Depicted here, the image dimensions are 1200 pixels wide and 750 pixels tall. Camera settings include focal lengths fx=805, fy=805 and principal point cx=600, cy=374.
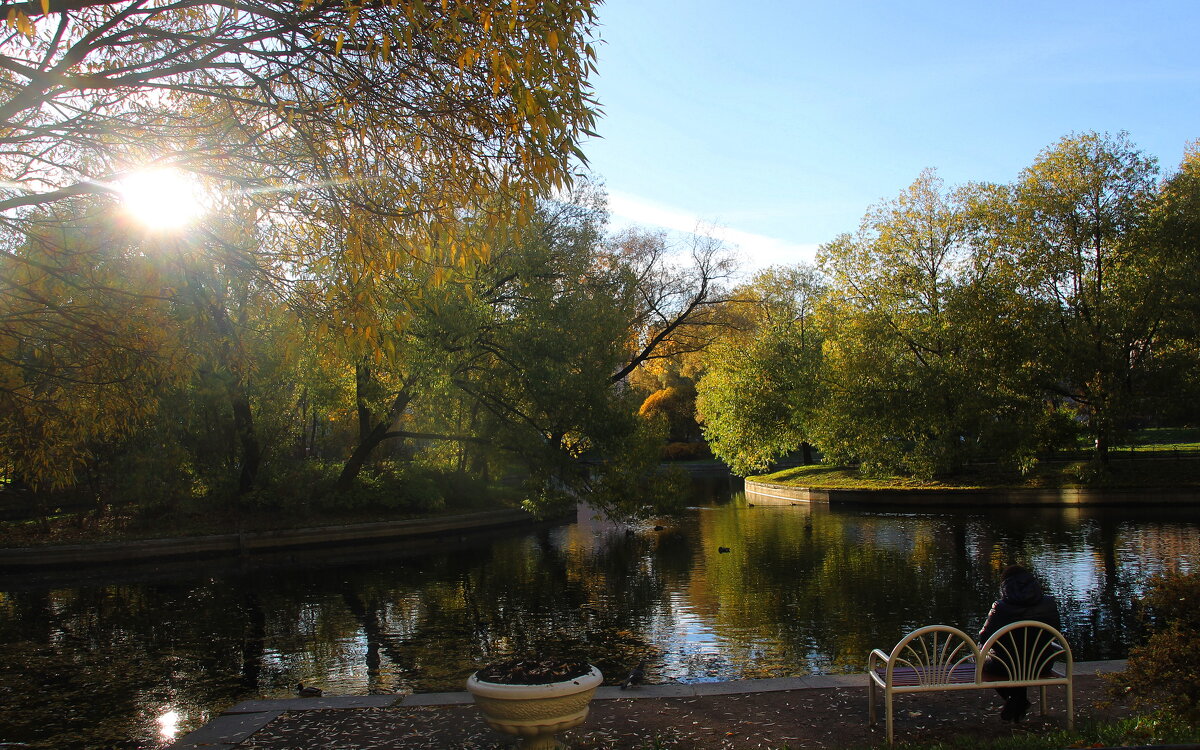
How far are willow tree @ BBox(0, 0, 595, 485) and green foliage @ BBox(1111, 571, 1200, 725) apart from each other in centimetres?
487

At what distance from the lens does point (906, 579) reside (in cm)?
1520

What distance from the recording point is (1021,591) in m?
6.50

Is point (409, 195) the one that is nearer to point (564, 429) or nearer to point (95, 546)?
point (564, 429)

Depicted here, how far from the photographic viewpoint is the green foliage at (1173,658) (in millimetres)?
4820

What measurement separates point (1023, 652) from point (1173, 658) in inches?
44.6

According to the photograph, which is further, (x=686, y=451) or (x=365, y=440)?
(x=686, y=451)

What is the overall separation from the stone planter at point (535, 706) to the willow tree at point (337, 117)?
9.48 ft

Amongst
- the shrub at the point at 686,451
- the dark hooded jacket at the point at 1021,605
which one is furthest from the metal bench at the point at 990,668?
the shrub at the point at 686,451

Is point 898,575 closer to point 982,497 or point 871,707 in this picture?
point 871,707

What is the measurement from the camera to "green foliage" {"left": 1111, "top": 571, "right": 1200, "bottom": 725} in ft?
15.8

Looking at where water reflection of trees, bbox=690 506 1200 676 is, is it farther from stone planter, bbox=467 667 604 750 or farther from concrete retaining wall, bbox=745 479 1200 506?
stone planter, bbox=467 667 604 750

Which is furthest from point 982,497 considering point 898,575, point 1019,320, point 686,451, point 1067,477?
point 686,451

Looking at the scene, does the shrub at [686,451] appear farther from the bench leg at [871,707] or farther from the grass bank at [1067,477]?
the bench leg at [871,707]

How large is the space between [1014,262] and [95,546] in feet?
→ 108
